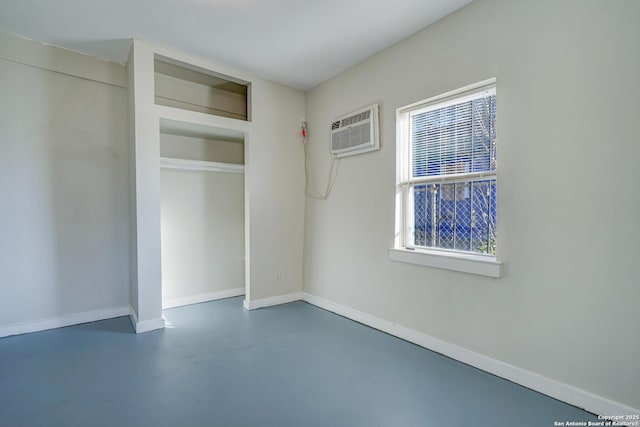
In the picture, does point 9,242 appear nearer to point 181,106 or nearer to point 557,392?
point 181,106

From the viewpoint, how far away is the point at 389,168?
308 centimetres

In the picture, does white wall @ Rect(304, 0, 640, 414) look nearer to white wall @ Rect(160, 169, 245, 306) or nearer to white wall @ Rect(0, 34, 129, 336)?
white wall @ Rect(160, 169, 245, 306)

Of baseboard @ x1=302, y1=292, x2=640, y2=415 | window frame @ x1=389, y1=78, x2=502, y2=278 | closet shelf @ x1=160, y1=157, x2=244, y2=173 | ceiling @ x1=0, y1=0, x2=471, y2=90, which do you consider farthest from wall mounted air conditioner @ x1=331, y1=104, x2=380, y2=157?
baseboard @ x1=302, y1=292, x2=640, y2=415

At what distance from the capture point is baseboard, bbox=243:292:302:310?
380 centimetres

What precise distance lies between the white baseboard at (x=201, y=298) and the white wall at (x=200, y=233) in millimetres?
12

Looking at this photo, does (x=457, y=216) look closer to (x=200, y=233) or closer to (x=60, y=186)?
(x=200, y=233)

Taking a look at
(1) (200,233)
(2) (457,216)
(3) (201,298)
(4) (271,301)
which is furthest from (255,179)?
(2) (457,216)

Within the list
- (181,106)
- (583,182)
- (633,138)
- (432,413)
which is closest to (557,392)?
(432,413)

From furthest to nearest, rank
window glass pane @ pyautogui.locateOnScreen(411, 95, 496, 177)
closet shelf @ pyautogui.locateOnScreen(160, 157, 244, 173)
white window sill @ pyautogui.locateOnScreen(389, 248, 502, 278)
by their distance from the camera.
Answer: closet shelf @ pyautogui.locateOnScreen(160, 157, 244, 173)
window glass pane @ pyautogui.locateOnScreen(411, 95, 496, 177)
white window sill @ pyautogui.locateOnScreen(389, 248, 502, 278)

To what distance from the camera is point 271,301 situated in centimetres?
396

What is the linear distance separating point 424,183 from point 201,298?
312 cm

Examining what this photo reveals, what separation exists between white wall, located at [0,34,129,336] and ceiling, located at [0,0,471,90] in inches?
12.0

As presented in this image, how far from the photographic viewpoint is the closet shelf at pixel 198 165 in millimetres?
3791

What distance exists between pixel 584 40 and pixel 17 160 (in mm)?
Result: 4687
